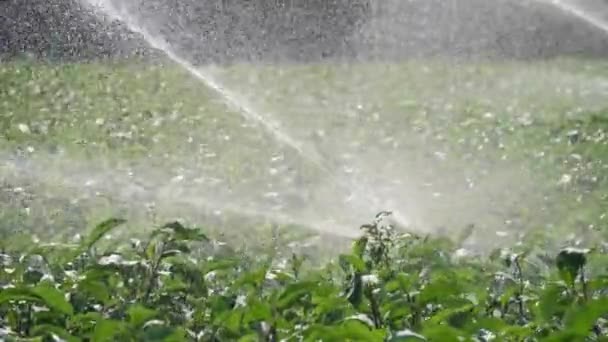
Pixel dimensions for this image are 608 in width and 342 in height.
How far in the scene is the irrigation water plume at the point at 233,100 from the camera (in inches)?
285

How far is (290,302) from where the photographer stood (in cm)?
225

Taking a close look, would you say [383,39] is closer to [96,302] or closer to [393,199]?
[393,199]

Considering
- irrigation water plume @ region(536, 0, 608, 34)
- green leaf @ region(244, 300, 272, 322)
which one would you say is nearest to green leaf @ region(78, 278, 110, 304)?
green leaf @ region(244, 300, 272, 322)

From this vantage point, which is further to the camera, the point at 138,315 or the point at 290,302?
the point at 290,302

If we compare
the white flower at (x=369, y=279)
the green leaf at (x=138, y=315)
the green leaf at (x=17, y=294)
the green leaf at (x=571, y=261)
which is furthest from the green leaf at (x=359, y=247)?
the green leaf at (x=17, y=294)

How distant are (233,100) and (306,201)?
310 cm

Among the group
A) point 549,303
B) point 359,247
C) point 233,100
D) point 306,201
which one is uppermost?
point 233,100

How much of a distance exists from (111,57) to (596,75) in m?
4.34

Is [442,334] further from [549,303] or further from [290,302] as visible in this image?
[290,302]

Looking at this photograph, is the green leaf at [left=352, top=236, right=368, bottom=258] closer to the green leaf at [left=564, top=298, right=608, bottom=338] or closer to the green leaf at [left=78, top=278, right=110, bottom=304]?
the green leaf at [left=78, top=278, right=110, bottom=304]

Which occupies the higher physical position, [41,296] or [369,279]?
[369,279]

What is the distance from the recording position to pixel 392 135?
8.59 meters

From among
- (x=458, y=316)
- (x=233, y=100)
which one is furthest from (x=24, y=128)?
(x=458, y=316)

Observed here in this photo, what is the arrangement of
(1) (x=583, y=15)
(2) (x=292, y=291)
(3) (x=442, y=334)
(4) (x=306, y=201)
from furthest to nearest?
1. (1) (x=583, y=15)
2. (4) (x=306, y=201)
3. (2) (x=292, y=291)
4. (3) (x=442, y=334)
